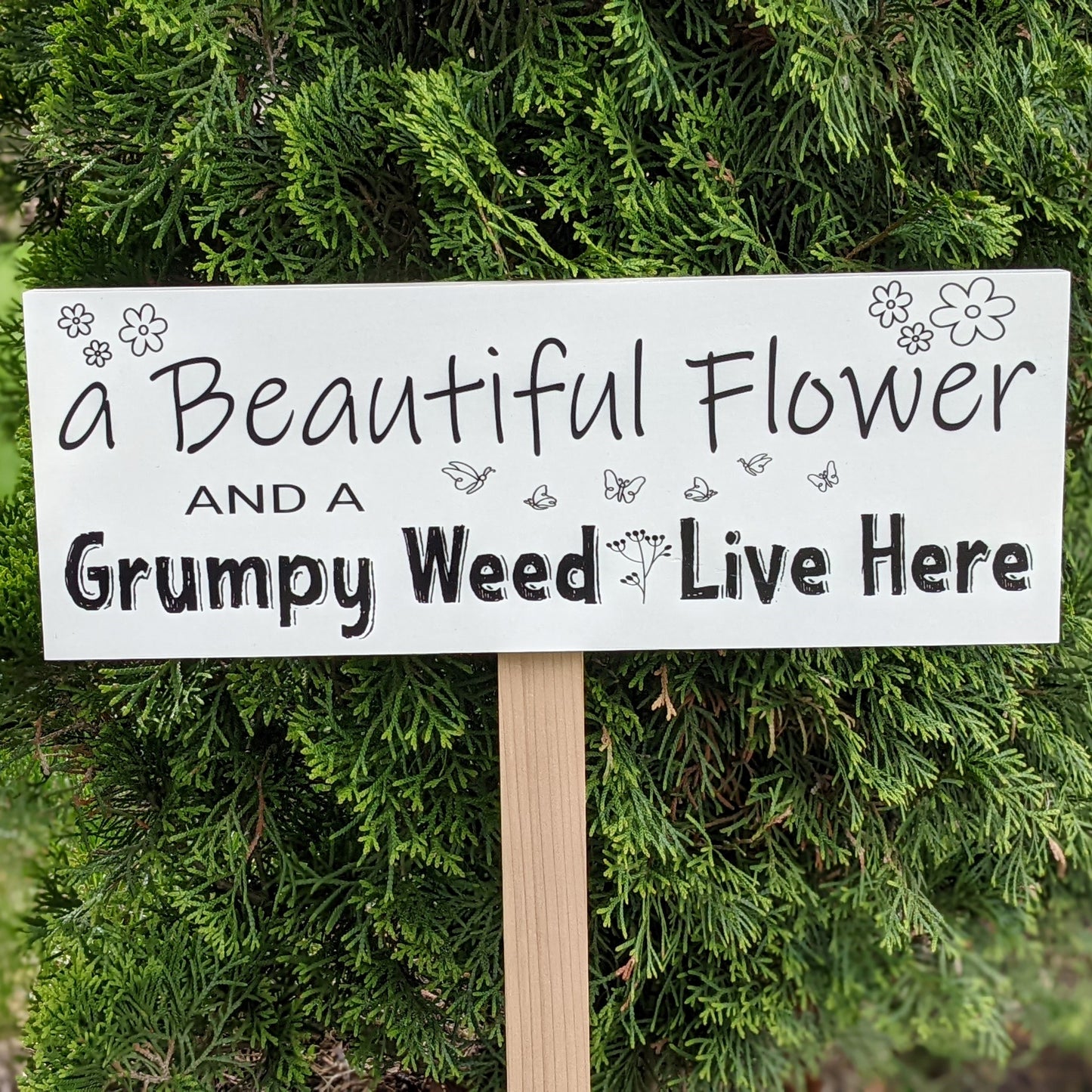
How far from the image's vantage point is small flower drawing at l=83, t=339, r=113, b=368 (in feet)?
2.59

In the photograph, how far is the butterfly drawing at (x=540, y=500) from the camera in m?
0.80

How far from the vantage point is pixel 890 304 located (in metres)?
0.79

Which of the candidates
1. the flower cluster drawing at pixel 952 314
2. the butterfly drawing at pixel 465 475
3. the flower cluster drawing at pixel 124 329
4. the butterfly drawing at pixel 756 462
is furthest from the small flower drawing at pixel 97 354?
the flower cluster drawing at pixel 952 314

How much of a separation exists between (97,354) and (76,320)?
0.11 feet

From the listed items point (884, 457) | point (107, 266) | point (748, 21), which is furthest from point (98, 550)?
point (748, 21)

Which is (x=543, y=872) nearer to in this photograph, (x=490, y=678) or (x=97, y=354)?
(x=490, y=678)

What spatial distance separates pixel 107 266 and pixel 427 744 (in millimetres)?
619

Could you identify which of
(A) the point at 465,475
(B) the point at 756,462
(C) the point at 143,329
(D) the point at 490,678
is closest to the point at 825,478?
(B) the point at 756,462

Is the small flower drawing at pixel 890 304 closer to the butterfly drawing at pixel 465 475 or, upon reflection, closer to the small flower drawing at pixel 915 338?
the small flower drawing at pixel 915 338

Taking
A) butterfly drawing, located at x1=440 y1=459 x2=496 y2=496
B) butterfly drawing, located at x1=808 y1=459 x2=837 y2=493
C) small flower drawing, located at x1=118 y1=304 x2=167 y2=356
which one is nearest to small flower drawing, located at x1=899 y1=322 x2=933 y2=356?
butterfly drawing, located at x1=808 y1=459 x2=837 y2=493

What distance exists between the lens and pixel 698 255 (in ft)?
3.09

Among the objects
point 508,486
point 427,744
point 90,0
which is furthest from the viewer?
point 427,744

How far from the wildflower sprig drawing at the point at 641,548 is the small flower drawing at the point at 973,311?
305 mm

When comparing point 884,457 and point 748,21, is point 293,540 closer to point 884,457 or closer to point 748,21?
point 884,457
